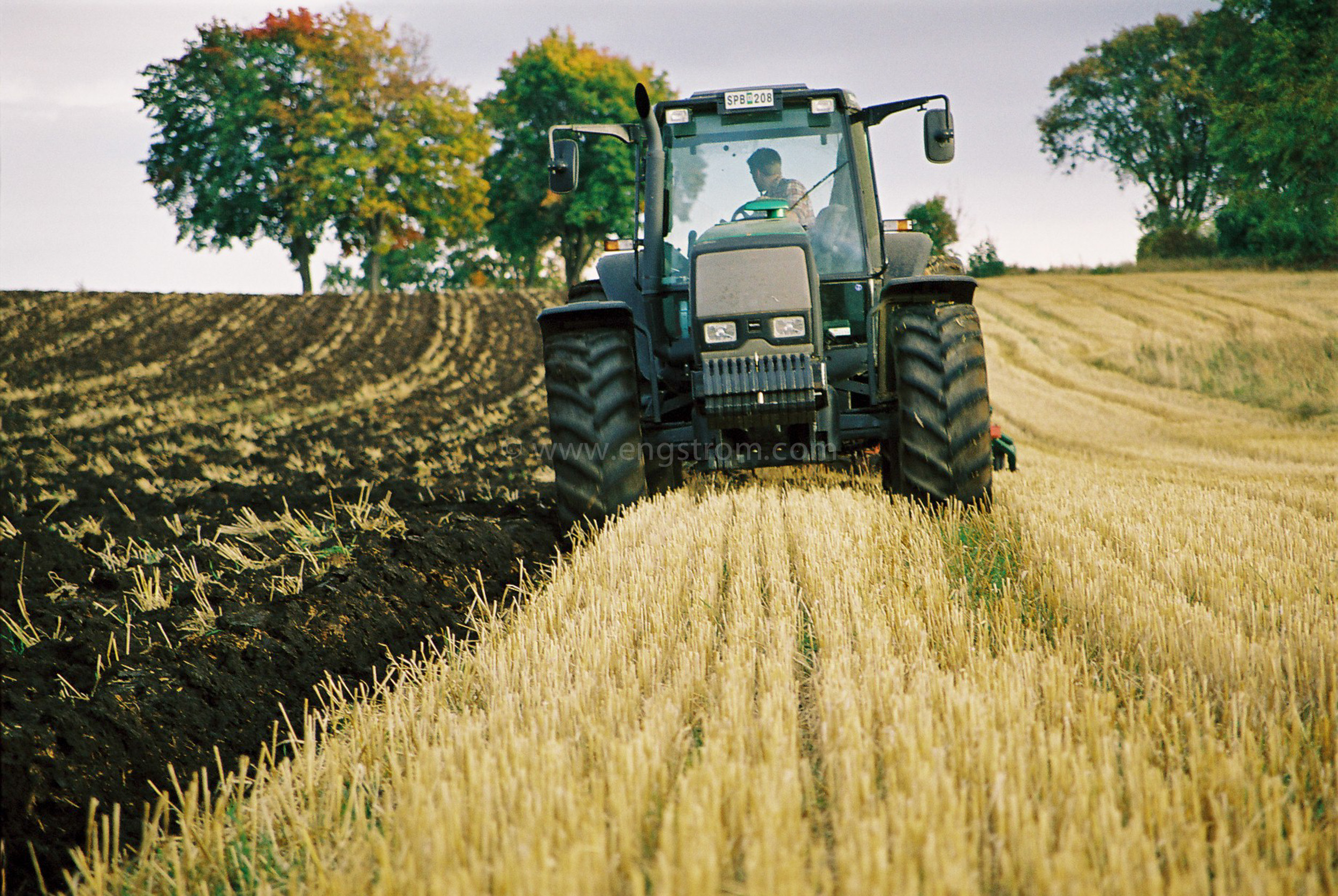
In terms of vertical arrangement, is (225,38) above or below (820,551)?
above

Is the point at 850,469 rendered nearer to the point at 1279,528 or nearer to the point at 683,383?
the point at 683,383

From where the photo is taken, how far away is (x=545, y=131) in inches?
1550

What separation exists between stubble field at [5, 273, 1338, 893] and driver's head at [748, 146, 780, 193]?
82.6 inches

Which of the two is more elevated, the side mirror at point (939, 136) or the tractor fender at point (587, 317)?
the side mirror at point (939, 136)

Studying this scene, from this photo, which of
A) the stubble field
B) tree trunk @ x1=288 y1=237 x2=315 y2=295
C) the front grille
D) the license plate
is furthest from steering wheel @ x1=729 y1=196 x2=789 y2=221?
tree trunk @ x1=288 y1=237 x2=315 y2=295

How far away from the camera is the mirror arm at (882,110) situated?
5602 millimetres

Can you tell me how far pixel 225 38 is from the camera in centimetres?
3803

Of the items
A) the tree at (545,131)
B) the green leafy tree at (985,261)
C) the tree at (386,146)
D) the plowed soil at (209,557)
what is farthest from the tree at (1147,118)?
the plowed soil at (209,557)

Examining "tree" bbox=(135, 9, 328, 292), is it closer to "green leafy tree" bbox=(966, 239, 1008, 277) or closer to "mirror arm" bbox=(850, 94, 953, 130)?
"green leafy tree" bbox=(966, 239, 1008, 277)

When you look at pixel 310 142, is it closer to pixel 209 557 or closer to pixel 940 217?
pixel 940 217

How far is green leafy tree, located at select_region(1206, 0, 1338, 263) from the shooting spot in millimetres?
23984

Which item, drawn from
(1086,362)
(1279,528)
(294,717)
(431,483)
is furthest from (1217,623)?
(1086,362)

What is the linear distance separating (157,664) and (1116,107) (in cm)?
4982

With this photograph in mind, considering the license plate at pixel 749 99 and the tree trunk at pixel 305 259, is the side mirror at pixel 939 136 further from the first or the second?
the tree trunk at pixel 305 259
